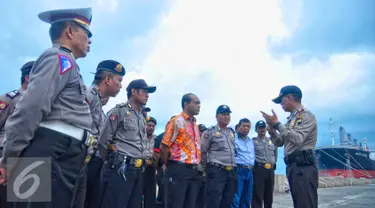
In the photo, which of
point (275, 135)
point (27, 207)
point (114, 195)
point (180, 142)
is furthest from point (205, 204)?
point (27, 207)

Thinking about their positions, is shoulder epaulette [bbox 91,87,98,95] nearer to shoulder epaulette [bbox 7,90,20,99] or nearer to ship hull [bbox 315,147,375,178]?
shoulder epaulette [bbox 7,90,20,99]

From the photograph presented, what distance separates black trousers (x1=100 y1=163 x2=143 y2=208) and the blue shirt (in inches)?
136

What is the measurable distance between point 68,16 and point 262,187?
6.16m

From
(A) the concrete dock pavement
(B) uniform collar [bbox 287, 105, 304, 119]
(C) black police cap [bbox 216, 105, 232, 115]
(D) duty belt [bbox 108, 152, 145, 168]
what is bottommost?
(A) the concrete dock pavement

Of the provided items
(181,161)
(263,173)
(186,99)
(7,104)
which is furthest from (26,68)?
(263,173)

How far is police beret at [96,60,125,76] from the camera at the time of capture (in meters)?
3.65

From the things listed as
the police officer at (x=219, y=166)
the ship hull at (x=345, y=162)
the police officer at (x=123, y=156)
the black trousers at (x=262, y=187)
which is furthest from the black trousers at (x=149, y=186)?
the ship hull at (x=345, y=162)

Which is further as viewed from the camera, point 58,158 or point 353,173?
point 353,173

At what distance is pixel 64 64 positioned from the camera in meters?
1.99

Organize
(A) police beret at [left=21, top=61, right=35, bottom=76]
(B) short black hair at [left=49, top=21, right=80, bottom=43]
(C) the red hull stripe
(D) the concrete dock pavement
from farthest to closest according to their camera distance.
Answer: (C) the red hull stripe < (D) the concrete dock pavement < (A) police beret at [left=21, top=61, right=35, bottom=76] < (B) short black hair at [left=49, top=21, right=80, bottom=43]

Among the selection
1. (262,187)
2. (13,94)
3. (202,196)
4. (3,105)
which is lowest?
(202,196)

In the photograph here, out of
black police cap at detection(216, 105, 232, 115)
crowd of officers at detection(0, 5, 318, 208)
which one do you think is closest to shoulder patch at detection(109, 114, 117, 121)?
crowd of officers at detection(0, 5, 318, 208)

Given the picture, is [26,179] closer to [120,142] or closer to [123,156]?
[123,156]

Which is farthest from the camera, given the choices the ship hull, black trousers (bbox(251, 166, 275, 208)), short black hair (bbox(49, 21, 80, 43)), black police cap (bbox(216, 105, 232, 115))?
the ship hull
